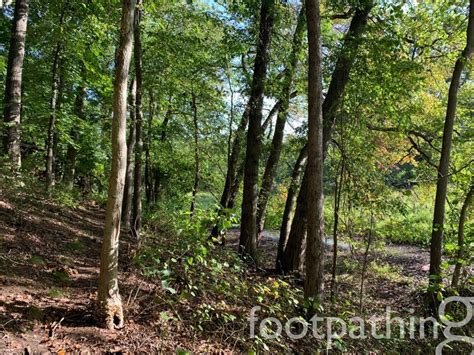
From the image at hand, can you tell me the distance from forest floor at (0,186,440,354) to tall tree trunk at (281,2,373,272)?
0.95 metres

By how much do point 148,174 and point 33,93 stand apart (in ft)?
21.3

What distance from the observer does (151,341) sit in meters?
3.26

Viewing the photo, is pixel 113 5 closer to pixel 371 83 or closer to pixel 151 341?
pixel 371 83

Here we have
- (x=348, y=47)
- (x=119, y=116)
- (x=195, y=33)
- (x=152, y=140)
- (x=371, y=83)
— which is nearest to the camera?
(x=119, y=116)

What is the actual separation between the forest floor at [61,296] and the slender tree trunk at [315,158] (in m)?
1.39

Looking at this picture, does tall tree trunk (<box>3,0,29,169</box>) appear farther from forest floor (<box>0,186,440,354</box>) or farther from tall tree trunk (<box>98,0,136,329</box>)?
tall tree trunk (<box>98,0,136,329</box>)

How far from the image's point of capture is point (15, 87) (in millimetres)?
6988

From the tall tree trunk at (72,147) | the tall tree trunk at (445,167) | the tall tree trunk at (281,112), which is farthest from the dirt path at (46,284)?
the tall tree trunk at (72,147)

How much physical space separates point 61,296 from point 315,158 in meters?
3.18

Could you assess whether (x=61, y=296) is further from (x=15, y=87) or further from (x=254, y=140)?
(x=15, y=87)

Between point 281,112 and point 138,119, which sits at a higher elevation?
point 281,112

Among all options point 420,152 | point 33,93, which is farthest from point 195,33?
point 420,152

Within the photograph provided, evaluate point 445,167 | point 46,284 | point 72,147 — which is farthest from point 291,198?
point 72,147

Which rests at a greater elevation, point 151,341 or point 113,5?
point 113,5
